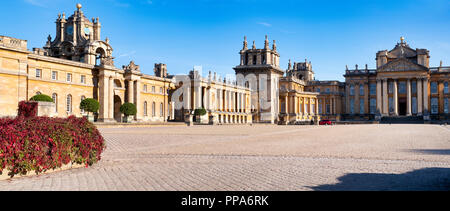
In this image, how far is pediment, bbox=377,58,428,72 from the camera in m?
85.2

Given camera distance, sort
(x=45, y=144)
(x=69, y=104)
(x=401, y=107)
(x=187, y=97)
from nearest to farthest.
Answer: (x=45, y=144)
(x=69, y=104)
(x=187, y=97)
(x=401, y=107)

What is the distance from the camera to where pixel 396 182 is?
7.50 m

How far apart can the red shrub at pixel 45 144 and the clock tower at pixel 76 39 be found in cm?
5021

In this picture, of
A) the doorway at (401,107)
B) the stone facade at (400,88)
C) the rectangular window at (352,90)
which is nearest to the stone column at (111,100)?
the stone facade at (400,88)

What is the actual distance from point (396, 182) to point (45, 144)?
774 cm

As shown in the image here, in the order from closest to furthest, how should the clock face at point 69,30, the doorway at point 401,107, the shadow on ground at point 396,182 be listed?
the shadow on ground at point 396,182 < the clock face at point 69,30 < the doorway at point 401,107

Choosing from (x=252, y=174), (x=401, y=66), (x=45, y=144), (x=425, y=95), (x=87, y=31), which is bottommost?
(x=252, y=174)

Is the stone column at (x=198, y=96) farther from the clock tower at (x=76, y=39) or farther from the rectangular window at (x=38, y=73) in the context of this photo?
the rectangular window at (x=38, y=73)

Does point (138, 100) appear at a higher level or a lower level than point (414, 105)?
higher

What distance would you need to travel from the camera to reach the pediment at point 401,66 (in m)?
85.2

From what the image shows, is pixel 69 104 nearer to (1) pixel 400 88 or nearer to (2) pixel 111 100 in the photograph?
(2) pixel 111 100

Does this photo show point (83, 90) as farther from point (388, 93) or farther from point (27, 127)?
point (388, 93)

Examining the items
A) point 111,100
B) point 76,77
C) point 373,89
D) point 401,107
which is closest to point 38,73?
point 76,77
